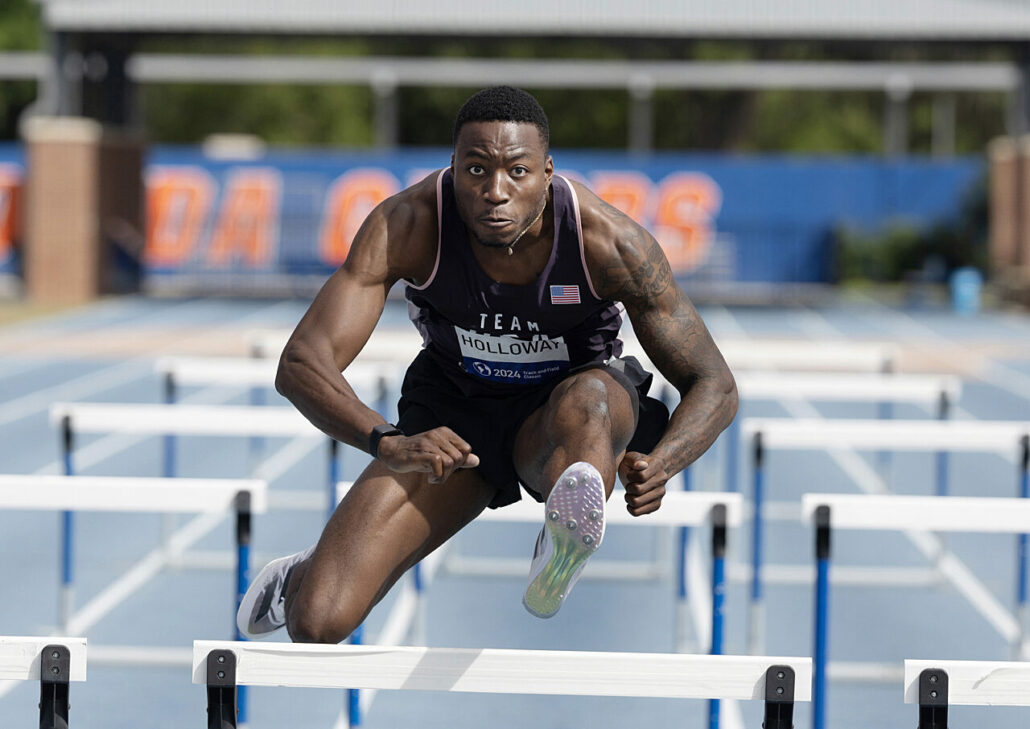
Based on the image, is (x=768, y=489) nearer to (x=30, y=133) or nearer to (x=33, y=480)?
(x=33, y=480)

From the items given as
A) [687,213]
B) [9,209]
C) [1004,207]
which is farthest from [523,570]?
[9,209]

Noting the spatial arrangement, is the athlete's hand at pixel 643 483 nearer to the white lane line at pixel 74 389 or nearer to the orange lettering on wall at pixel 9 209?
the white lane line at pixel 74 389

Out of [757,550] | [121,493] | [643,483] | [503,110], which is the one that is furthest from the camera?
[757,550]

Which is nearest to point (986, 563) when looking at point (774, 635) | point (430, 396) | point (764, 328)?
point (774, 635)

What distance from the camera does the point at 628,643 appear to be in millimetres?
5844

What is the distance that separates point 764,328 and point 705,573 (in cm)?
1330

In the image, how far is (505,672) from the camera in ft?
9.08

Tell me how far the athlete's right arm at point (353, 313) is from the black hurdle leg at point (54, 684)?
82 centimetres

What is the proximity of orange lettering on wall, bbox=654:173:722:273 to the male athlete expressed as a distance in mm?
22649

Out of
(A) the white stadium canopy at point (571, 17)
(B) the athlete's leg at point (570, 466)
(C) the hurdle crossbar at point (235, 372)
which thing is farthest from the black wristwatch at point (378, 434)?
(A) the white stadium canopy at point (571, 17)

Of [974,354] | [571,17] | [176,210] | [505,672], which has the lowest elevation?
[974,354]

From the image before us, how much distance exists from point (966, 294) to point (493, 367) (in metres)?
21.1

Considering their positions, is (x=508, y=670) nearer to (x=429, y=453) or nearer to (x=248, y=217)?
(x=429, y=453)

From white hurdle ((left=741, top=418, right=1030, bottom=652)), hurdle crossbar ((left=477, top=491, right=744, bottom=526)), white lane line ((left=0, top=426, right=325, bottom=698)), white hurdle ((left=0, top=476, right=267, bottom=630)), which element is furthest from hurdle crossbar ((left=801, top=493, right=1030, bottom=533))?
white lane line ((left=0, top=426, right=325, bottom=698))
